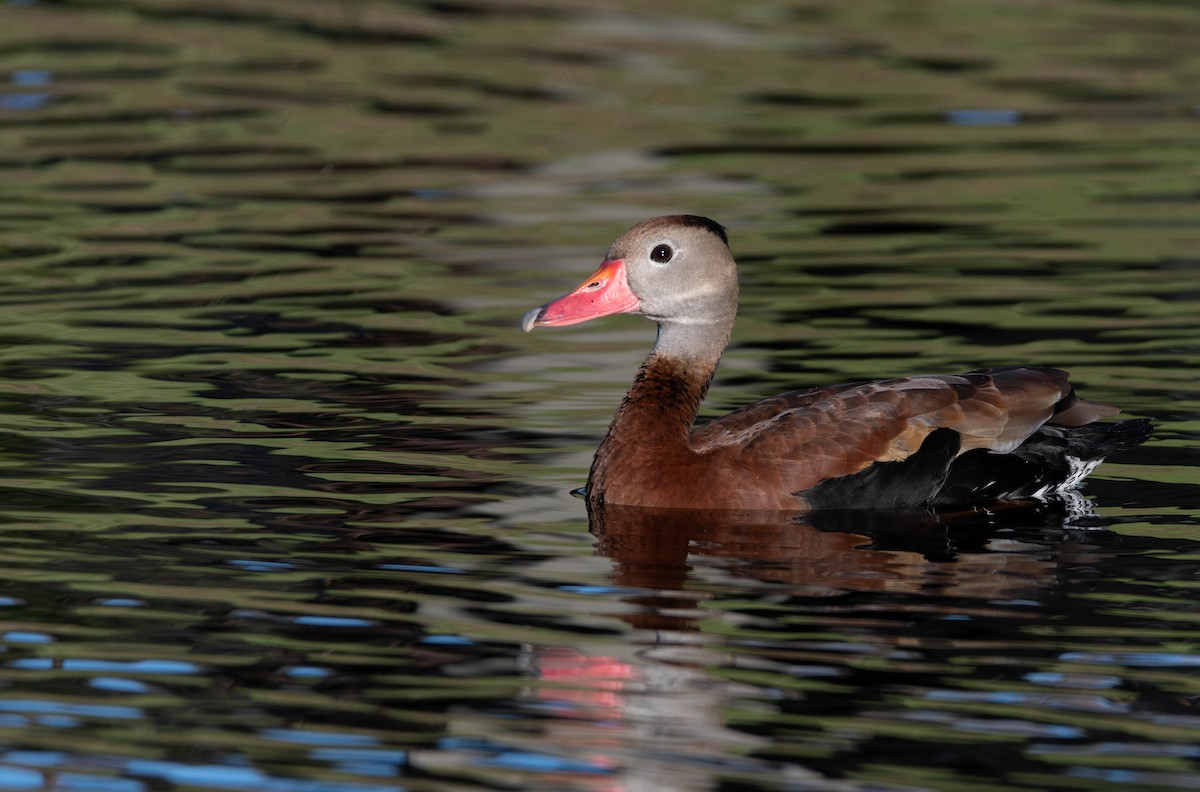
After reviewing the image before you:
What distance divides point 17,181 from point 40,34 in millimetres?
5880

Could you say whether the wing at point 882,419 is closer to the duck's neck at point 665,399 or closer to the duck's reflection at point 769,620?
the duck's neck at point 665,399

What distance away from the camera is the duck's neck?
8992 mm

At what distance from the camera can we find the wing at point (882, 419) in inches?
345

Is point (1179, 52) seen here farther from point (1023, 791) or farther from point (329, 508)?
point (1023, 791)

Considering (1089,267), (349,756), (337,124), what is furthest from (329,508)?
(337,124)

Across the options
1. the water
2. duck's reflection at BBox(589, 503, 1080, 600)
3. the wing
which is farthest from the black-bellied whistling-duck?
the water

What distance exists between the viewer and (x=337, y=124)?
18062 millimetres

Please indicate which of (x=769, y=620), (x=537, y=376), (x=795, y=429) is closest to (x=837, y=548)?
(x=795, y=429)

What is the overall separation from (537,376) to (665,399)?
2190 millimetres

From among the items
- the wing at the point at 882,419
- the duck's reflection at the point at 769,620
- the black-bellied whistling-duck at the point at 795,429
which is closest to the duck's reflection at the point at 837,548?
the duck's reflection at the point at 769,620

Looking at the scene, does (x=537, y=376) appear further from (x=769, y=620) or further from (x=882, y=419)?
(x=769, y=620)

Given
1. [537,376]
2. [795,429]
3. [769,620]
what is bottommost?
[769,620]

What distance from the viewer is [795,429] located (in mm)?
8812

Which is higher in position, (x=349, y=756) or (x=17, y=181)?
(x=17, y=181)
